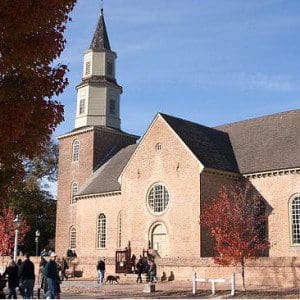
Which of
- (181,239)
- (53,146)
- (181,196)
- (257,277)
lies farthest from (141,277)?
(53,146)

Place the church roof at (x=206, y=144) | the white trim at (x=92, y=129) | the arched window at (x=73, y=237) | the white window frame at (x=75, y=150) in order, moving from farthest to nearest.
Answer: the white window frame at (x=75, y=150), the arched window at (x=73, y=237), the white trim at (x=92, y=129), the church roof at (x=206, y=144)

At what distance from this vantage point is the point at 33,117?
10320mm

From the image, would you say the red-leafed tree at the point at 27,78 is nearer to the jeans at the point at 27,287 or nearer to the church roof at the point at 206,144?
the jeans at the point at 27,287

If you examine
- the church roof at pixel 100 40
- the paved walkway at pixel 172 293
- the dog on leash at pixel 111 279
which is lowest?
the paved walkway at pixel 172 293

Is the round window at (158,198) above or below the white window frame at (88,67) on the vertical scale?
below

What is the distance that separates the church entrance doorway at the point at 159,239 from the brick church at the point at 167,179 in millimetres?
68

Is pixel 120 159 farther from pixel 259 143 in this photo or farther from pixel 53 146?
pixel 53 146

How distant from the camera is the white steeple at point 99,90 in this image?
162ft

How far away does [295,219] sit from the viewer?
34312mm

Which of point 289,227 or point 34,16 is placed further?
point 289,227

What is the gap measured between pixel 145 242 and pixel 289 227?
395 inches

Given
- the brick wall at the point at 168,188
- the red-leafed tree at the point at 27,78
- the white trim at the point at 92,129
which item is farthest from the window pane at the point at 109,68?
the red-leafed tree at the point at 27,78

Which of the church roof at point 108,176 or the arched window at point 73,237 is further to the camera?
the arched window at point 73,237

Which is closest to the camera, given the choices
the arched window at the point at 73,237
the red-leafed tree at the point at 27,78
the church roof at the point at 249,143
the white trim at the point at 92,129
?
the red-leafed tree at the point at 27,78
